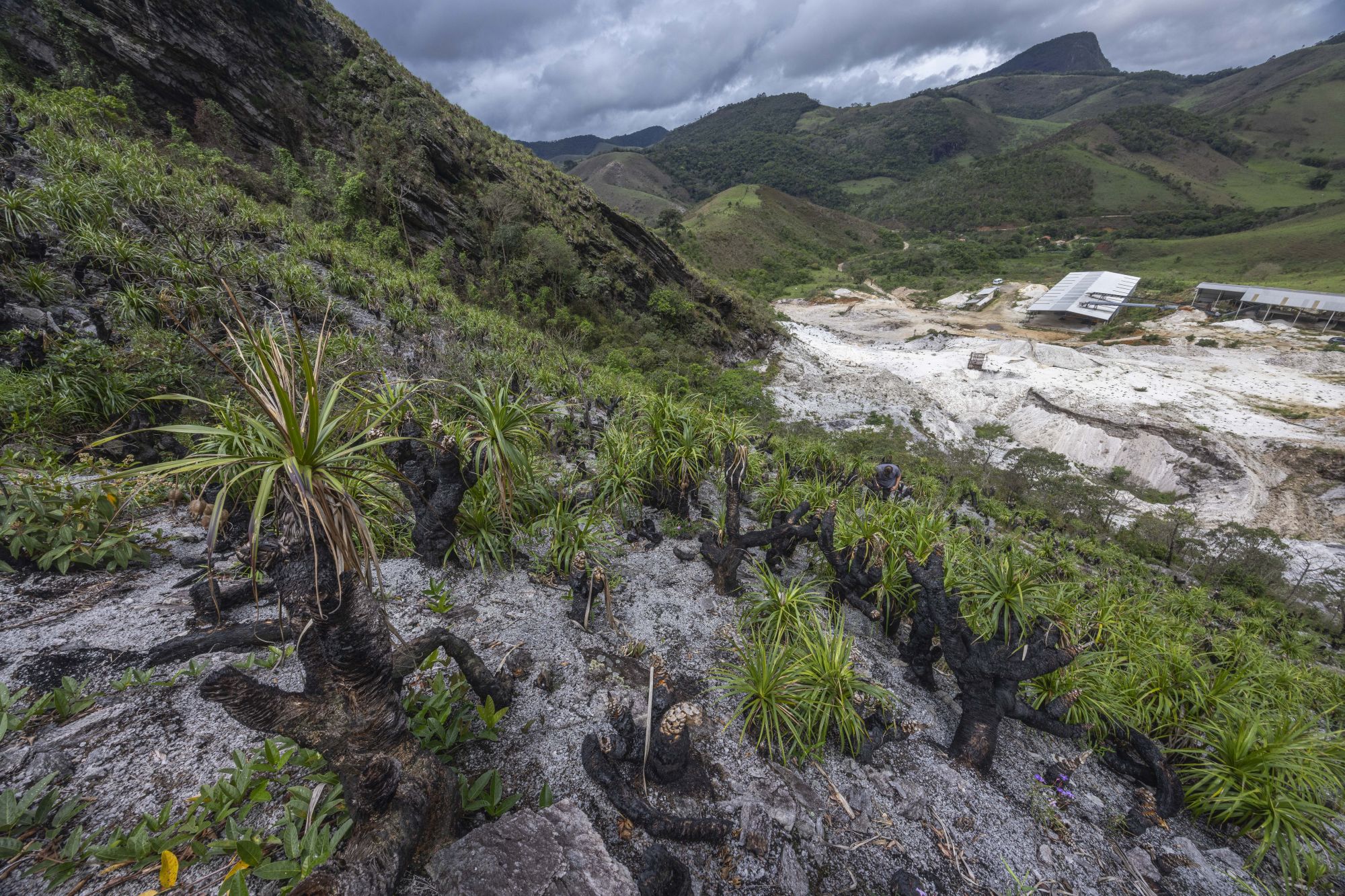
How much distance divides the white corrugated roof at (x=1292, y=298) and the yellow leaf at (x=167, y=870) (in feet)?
211

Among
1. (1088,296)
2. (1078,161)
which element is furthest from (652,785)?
(1078,161)

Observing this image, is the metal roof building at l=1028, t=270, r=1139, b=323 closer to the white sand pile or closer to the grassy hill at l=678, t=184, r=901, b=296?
the white sand pile

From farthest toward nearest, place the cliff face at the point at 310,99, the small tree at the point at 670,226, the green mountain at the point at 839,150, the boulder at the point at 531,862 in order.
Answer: the green mountain at the point at 839,150 → the small tree at the point at 670,226 → the cliff face at the point at 310,99 → the boulder at the point at 531,862

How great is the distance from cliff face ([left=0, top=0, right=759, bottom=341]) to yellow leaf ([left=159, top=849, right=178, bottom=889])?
60.4 feet

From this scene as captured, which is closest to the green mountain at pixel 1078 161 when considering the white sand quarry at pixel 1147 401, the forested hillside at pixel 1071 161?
the forested hillside at pixel 1071 161

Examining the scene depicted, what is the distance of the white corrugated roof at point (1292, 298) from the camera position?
36.0m

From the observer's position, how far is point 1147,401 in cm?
2448

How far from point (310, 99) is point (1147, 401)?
140ft

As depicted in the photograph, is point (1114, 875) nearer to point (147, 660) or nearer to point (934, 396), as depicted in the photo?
point (147, 660)

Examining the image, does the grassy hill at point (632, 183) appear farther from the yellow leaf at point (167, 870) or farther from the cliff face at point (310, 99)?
the yellow leaf at point (167, 870)

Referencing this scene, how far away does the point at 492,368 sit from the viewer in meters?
9.23

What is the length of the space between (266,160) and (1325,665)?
31772 millimetres

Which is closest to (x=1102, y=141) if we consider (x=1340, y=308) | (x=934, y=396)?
(x=1340, y=308)

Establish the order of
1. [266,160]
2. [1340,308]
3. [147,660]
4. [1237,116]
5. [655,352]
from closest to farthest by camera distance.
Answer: [147,660], [266,160], [655,352], [1340,308], [1237,116]
